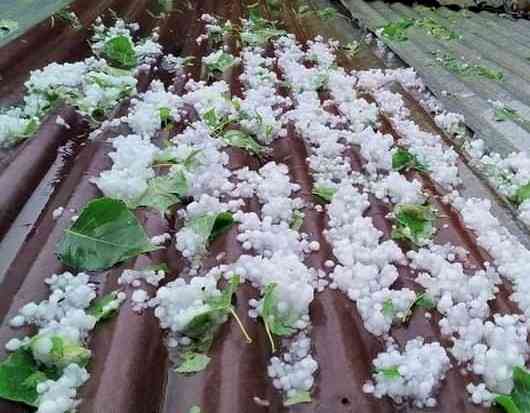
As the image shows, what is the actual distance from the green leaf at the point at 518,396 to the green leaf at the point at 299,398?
363mm

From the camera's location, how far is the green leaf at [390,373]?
3.61 ft

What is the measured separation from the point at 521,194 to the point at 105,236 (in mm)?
1256

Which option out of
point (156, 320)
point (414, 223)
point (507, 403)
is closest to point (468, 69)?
point (414, 223)

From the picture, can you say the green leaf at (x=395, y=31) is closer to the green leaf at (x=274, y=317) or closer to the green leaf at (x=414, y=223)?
the green leaf at (x=414, y=223)

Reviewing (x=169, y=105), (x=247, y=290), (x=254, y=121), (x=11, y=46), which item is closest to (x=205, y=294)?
(x=247, y=290)

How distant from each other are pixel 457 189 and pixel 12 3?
2629 millimetres

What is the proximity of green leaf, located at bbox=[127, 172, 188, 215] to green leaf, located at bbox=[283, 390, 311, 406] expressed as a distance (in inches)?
25.9

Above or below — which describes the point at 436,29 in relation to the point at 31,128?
below

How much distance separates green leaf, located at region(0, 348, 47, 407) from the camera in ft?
3.27

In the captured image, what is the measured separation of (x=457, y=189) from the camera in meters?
1.84

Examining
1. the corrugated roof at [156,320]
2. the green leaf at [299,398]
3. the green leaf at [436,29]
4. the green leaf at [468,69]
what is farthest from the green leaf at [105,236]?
the green leaf at [436,29]

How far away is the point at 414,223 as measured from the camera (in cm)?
160

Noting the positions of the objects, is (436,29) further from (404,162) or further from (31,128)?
(31,128)

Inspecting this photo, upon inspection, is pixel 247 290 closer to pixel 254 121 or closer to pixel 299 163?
pixel 299 163
